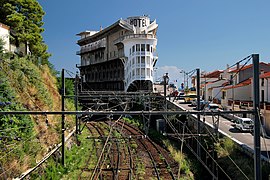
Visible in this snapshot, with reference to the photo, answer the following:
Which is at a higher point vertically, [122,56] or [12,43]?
[122,56]

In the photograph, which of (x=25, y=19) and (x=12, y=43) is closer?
(x=12, y=43)

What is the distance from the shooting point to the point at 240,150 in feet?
43.6

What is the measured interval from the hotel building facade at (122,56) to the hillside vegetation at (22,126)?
19.9 metres

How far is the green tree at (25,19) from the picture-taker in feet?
66.3

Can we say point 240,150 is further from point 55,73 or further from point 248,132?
point 55,73

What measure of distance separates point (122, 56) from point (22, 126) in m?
28.2

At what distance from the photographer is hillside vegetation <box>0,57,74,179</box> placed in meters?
8.65

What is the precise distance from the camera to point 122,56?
37.5m

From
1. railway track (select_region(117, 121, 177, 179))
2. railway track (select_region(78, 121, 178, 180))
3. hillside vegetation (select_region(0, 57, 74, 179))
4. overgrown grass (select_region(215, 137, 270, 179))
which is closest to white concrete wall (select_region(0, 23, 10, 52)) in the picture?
hillside vegetation (select_region(0, 57, 74, 179))

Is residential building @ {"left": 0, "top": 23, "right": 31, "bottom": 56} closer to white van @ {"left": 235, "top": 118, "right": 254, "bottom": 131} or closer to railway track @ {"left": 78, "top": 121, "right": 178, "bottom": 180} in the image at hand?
railway track @ {"left": 78, "top": 121, "right": 178, "bottom": 180}

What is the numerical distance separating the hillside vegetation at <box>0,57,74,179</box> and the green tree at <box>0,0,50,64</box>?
19.1 feet

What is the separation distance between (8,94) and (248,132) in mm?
15095

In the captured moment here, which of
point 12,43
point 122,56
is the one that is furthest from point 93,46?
Result: point 12,43

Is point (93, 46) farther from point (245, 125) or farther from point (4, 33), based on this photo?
point (245, 125)
